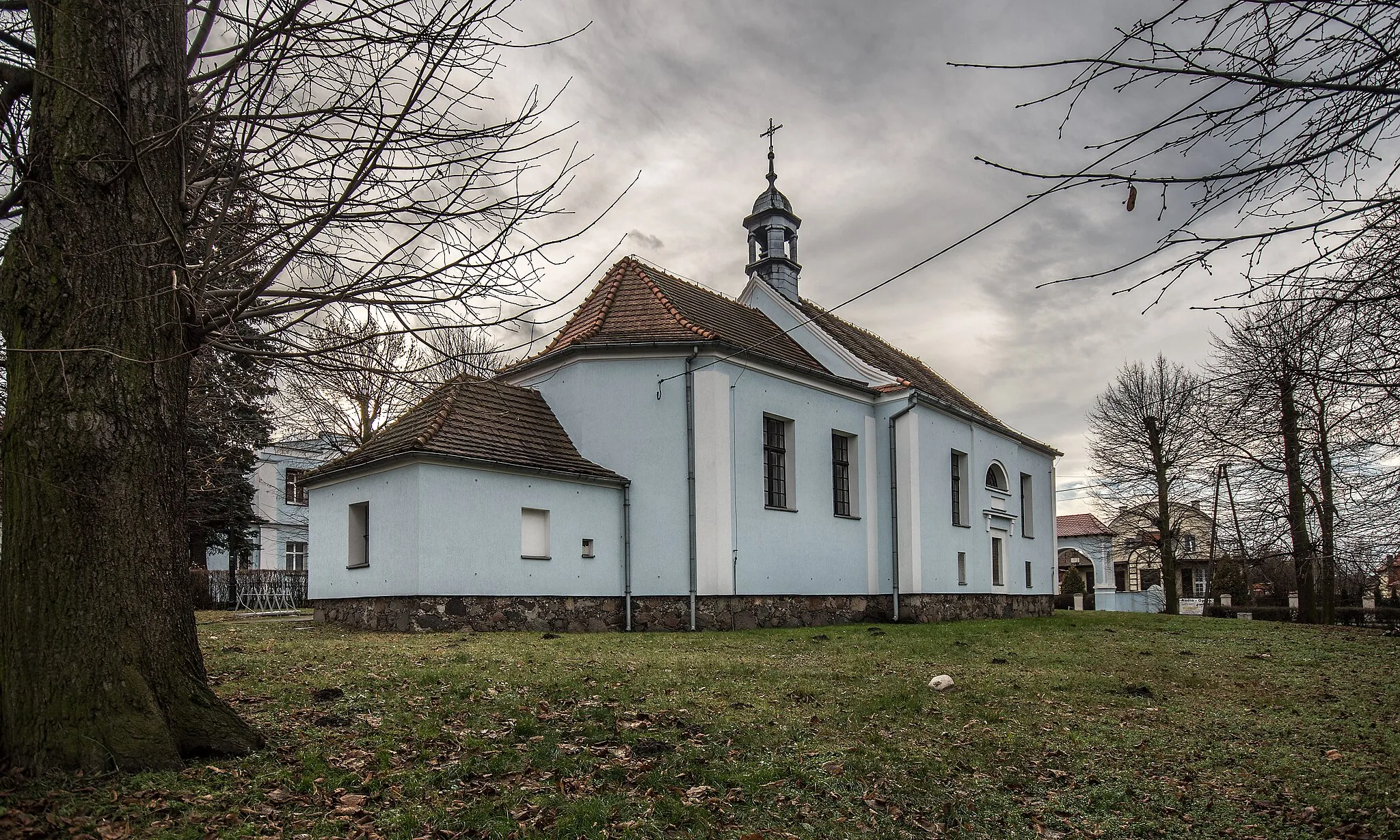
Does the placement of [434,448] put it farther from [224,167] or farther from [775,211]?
[775,211]

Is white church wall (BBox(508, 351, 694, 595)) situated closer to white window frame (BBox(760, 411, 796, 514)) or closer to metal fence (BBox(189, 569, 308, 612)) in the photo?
white window frame (BBox(760, 411, 796, 514))

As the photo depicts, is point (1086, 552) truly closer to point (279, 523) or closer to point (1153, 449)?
point (1153, 449)

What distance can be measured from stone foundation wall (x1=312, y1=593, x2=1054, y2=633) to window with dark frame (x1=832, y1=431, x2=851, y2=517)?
203 centimetres

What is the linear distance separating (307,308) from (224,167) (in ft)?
3.03

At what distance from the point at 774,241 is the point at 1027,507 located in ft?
42.0

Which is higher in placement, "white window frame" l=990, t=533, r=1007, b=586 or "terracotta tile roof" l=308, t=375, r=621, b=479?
"terracotta tile roof" l=308, t=375, r=621, b=479

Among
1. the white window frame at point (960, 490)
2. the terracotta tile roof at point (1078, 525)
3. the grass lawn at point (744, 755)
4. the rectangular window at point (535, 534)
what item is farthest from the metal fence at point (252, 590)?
the terracotta tile roof at point (1078, 525)

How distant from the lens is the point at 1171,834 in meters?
5.15

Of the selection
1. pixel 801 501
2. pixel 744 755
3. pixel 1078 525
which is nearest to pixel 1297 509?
pixel 801 501

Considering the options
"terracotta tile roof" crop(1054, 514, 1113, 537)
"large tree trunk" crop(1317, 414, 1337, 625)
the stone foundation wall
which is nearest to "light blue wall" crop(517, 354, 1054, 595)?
the stone foundation wall

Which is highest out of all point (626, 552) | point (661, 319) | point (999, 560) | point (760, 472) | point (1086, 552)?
point (661, 319)

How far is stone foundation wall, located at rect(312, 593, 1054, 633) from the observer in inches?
560

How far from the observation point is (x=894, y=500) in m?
20.8

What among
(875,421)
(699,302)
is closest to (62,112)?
(699,302)
